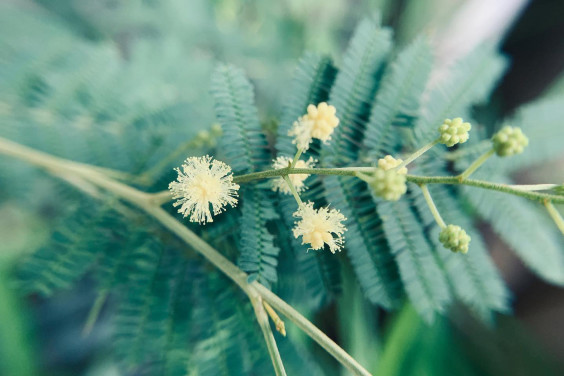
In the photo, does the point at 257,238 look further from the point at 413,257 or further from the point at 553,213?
the point at 553,213

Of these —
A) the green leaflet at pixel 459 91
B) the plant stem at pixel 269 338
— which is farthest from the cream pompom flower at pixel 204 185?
the green leaflet at pixel 459 91

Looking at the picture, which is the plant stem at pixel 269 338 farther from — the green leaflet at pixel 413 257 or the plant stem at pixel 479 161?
the plant stem at pixel 479 161

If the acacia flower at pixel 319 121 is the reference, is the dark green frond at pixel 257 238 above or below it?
below

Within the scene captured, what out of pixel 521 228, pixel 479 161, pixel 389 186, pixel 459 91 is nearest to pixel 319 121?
pixel 389 186

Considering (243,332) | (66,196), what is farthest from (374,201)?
(66,196)

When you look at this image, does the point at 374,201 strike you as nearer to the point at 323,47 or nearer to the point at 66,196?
the point at 66,196
